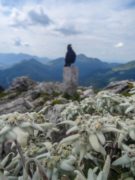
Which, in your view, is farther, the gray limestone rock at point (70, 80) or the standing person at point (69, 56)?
the standing person at point (69, 56)

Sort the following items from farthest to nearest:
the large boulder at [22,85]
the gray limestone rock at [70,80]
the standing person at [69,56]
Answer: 1. the large boulder at [22,85]
2. the standing person at [69,56]
3. the gray limestone rock at [70,80]

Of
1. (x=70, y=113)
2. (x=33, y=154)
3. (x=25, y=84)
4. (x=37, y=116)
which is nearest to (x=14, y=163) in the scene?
(x=33, y=154)

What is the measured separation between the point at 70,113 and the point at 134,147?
388 cm

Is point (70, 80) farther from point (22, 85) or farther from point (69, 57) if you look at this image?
point (22, 85)

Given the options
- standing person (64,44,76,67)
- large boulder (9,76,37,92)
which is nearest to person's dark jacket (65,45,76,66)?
standing person (64,44,76,67)

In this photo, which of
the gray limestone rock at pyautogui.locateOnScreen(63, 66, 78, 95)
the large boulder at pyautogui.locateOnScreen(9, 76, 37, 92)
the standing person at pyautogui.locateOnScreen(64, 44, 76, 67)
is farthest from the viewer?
the large boulder at pyautogui.locateOnScreen(9, 76, 37, 92)

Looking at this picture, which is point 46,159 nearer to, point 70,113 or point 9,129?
point 9,129

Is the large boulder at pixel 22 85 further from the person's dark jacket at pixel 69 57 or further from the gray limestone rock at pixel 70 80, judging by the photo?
the gray limestone rock at pixel 70 80

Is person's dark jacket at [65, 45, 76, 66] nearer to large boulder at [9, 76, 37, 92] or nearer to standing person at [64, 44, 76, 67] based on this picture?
standing person at [64, 44, 76, 67]

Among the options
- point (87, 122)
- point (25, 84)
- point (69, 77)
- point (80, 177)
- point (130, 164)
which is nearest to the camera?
point (80, 177)

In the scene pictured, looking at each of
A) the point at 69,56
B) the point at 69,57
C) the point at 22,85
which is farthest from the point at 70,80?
the point at 22,85

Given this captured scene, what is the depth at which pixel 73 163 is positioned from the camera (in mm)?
4742

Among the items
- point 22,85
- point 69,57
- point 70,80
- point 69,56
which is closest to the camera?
point 70,80

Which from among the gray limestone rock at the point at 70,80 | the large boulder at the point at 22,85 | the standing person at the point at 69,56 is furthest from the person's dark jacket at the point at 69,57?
the large boulder at the point at 22,85
